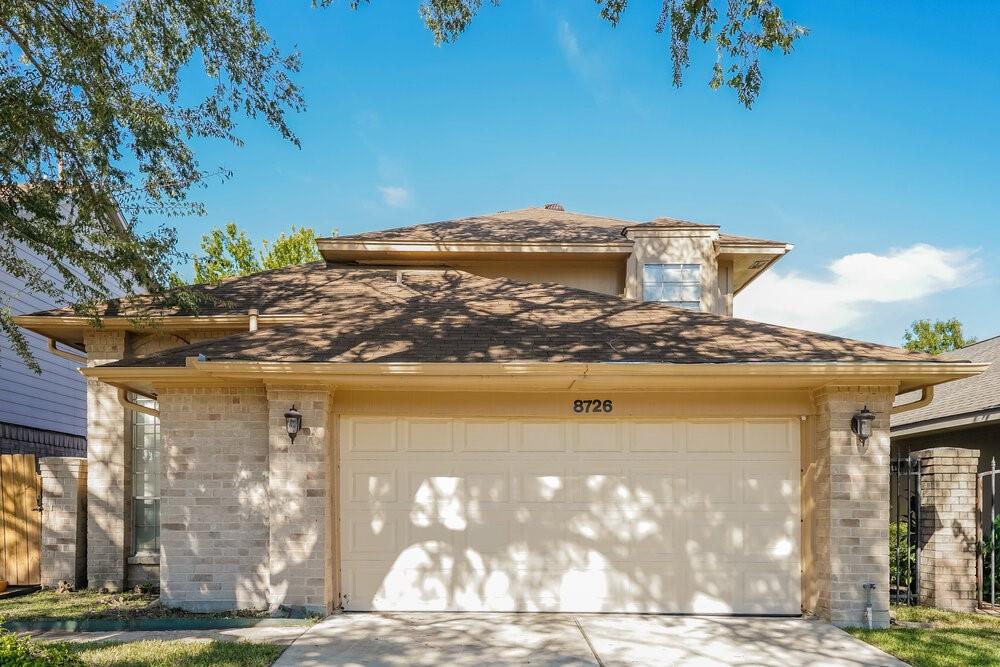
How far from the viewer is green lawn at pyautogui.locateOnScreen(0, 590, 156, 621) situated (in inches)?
306

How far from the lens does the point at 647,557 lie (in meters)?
8.16

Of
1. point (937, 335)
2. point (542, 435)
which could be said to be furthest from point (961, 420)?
point (937, 335)

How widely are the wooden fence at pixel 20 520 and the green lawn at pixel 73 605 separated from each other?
616mm

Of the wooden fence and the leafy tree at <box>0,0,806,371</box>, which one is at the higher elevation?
the leafy tree at <box>0,0,806,371</box>

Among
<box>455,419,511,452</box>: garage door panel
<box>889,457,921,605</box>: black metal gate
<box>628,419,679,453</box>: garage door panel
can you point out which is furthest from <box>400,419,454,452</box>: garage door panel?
<box>889,457,921,605</box>: black metal gate

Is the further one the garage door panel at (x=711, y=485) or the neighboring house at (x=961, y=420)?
the neighboring house at (x=961, y=420)

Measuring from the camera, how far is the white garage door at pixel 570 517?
26.6 ft

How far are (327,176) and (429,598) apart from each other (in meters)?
16.1

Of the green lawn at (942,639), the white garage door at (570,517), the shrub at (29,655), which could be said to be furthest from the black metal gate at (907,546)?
the shrub at (29,655)

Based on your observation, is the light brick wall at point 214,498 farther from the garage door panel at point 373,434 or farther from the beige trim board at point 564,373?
the garage door panel at point 373,434

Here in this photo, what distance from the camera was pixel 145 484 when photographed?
389 inches

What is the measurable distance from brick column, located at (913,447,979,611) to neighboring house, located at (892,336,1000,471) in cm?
181

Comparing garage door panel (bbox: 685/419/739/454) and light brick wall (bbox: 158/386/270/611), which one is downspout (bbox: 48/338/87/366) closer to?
light brick wall (bbox: 158/386/270/611)

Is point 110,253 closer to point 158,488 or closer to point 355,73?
point 158,488
